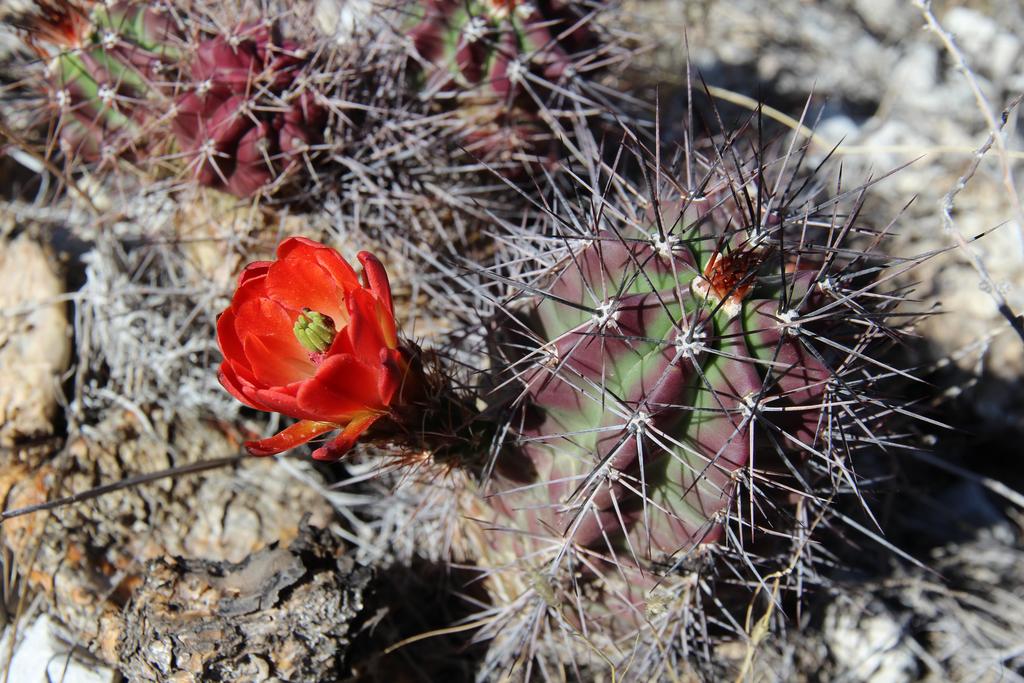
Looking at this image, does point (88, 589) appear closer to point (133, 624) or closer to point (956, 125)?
point (133, 624)

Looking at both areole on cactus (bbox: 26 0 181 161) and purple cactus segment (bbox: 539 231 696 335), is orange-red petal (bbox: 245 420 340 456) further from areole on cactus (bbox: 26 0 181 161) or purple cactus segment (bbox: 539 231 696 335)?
areole on cactus (bbox: 26 0 181 161)

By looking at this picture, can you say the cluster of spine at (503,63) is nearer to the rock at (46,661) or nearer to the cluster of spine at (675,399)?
the cluster of spine at (675,399)

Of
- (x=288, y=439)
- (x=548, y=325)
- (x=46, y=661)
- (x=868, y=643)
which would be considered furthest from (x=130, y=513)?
(x=868, y=643)

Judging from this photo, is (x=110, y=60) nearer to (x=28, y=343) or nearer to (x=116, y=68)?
(x=116, y=68)

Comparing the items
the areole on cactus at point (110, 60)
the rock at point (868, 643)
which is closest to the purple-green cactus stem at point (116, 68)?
the areole on cactus at point (110, 60)

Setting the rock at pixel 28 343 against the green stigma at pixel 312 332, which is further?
the rock at pixel 28 343
